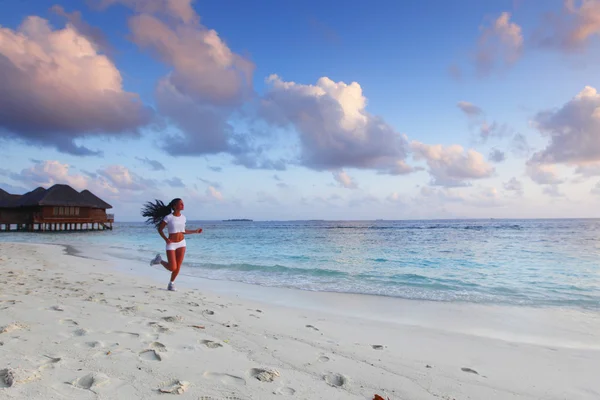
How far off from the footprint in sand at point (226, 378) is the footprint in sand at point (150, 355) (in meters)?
0.58

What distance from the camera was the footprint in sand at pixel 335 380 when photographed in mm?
2990

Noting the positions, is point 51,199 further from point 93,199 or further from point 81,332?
point 81,332

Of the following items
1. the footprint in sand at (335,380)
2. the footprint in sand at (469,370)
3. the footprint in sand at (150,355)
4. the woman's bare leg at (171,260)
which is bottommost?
the footprint in sand at (469,370)

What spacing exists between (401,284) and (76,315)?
814 centimetres

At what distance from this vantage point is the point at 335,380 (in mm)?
3072

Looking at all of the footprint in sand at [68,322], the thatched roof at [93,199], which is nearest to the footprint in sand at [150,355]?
the footprint in sand at [68,322]

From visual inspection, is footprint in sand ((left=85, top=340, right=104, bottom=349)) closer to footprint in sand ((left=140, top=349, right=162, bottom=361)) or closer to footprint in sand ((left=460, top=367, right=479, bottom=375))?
footprint in sand ((left=140, top=349, right=162, bottom=361))

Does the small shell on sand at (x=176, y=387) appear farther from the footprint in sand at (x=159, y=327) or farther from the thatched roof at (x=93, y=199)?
the thatched roof at (x=93, y=199)

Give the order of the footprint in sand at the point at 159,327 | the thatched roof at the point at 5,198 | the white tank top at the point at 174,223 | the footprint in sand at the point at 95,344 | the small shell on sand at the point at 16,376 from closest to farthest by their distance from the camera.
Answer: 1. the small shell on sand at the point at 16,376
2. the footprint in sand at the point at 95,344
3. the footprint in sand at the point at 159,327
4. the white tank top at the point at 174,223
5. the thatched roof at the point at 5,198

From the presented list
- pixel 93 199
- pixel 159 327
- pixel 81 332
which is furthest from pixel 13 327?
pixel 93 199

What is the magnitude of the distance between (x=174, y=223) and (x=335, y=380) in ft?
17.1

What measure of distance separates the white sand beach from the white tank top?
4.41 ft

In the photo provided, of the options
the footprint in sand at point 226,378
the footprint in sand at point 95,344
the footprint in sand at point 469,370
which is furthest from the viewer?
the footprint in sand at point 469,370

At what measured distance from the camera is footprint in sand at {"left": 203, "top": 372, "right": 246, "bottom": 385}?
2.84 meters
